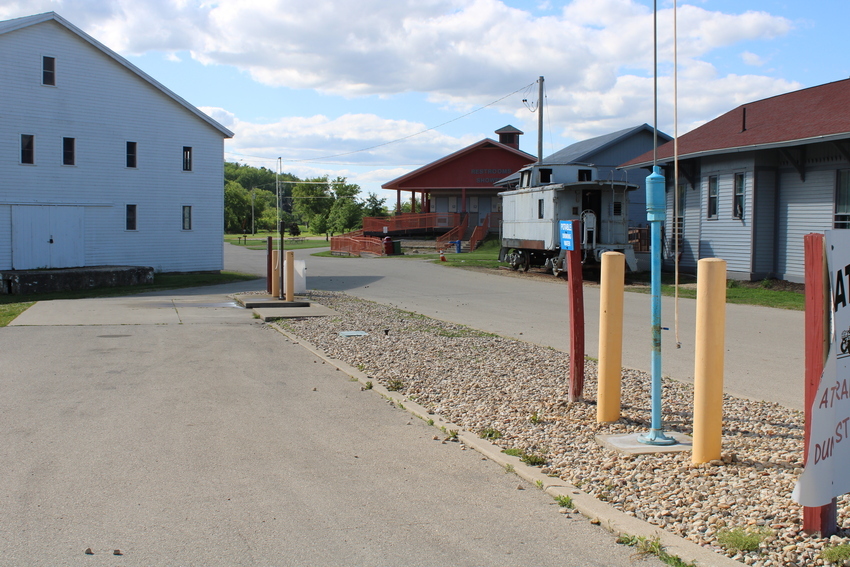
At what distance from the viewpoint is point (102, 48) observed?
2928 centimetres

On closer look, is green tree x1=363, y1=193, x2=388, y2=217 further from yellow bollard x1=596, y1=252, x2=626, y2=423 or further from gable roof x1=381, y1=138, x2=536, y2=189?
yellow bollard x1=596, y1=252, x2=626, y2=423

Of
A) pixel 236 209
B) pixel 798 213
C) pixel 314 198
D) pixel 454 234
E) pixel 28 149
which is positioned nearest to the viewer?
pixel 798 213

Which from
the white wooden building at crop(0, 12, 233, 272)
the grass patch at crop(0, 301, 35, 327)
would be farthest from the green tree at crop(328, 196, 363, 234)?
the grass patch at crop(0, 301, 35, 327)

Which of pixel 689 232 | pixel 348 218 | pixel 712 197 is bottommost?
pixel 689 232

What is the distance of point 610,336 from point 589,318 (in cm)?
918

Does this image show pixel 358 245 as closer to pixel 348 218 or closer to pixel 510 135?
pixel 510 135

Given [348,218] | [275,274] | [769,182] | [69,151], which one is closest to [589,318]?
[275,274]

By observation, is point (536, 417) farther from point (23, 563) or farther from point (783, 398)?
point (23, 563)

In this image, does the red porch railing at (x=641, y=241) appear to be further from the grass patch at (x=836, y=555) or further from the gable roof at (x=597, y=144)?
the grass patch at (x=836, y=555)

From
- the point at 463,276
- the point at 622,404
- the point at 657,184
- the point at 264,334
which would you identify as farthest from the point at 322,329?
the point at 463,276

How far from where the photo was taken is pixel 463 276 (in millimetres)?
28141

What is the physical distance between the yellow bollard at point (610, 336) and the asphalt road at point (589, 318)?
6.96ft

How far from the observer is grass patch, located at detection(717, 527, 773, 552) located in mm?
4027

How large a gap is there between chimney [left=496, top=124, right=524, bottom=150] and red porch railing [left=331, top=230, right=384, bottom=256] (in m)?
15.0
